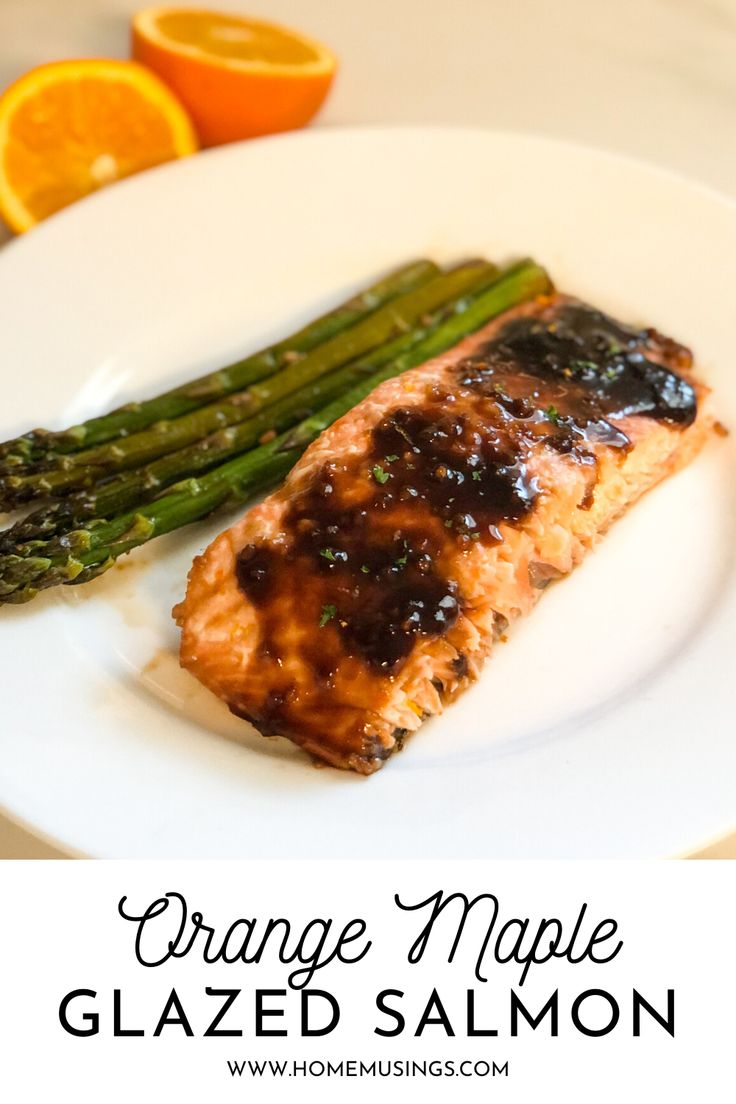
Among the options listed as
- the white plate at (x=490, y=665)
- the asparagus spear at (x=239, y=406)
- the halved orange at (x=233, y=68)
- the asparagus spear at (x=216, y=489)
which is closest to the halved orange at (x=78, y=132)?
the halved orange at (x=233, y=68)

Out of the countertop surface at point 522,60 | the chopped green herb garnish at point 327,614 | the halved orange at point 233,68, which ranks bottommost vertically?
the chopped green herb garnish at point 327,614

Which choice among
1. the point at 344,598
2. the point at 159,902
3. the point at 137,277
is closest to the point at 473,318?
the point at 137,277

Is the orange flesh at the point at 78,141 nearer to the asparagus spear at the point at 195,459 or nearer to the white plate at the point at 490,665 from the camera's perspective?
the white plate at the point at 490,665

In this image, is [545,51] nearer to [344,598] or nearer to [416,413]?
[416,413]

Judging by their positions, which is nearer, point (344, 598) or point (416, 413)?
point (344, 598)

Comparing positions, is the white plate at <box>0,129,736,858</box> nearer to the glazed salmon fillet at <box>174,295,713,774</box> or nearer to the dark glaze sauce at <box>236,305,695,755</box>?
the glazed salmon fillet at <box>174,295,713,774</box>

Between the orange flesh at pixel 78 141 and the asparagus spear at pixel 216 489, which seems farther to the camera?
the orange flesh at pixel 78 141

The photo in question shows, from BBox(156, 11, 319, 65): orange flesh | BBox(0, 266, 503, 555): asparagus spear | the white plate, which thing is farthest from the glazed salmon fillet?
BBox(156, 11, 319, 65): orange flesh
